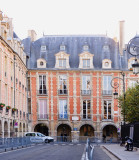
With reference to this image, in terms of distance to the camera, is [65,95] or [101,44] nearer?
[65,95]

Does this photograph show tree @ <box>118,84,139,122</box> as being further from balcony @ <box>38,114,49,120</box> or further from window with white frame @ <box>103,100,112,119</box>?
balcony @ <box>38,114,49,120</box>

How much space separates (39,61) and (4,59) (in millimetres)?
21522


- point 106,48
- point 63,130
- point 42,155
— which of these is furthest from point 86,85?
point 42,155

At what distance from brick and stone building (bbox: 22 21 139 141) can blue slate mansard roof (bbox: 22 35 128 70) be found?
0.14 m

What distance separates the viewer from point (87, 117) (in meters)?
60.8

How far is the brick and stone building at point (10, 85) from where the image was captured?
39.2 m

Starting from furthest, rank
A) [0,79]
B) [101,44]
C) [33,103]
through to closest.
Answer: [101,44] → [33,103] → [0,79]

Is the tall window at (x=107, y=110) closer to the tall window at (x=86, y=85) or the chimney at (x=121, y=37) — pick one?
the tall window at (x=86, y=85)

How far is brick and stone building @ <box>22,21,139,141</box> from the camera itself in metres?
60.5

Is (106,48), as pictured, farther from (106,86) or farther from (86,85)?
(86,85)

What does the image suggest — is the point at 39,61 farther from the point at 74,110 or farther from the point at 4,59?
the point at 4,59

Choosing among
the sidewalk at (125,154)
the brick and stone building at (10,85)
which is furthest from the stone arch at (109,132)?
the sidewalk at (125,154)

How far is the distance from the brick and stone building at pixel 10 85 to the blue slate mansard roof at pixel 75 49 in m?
7.90

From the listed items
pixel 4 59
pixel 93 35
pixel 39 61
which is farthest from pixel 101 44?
A: pixel 4 59
